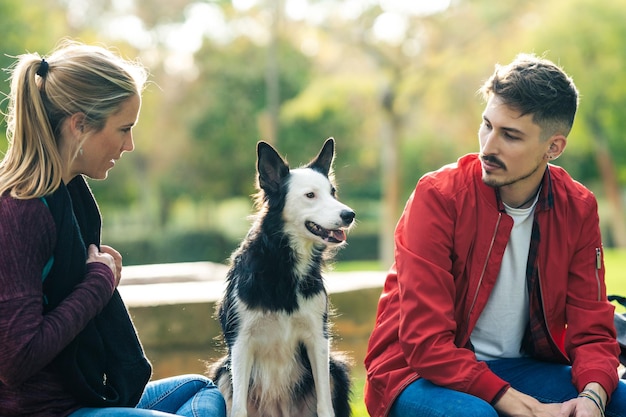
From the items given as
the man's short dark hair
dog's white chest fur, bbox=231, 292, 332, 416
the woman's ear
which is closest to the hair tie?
the woman's ear

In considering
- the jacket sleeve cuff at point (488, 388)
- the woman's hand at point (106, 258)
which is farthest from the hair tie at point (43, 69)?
the jacket sleeve cuff at point (488, 388)

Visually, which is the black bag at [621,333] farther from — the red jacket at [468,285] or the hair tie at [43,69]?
the hair tie at [43,69]

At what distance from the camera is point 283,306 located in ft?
10.8

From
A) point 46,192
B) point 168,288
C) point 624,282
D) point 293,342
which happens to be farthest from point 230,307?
point 624,282

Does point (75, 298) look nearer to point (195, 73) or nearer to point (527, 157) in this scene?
point (527, 157)

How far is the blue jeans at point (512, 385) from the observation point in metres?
2.68

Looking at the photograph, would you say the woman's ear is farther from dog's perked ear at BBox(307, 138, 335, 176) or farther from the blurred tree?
the blurred tree

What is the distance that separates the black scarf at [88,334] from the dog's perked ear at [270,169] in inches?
36.8

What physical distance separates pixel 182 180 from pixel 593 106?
1243cm

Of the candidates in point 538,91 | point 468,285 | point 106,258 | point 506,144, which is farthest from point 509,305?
point 106,258

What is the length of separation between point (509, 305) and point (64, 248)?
1.62 m

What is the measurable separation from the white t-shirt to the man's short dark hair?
0.32m

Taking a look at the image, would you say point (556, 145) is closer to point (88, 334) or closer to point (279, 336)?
point (279, 336)

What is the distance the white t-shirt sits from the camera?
3.01 meters
